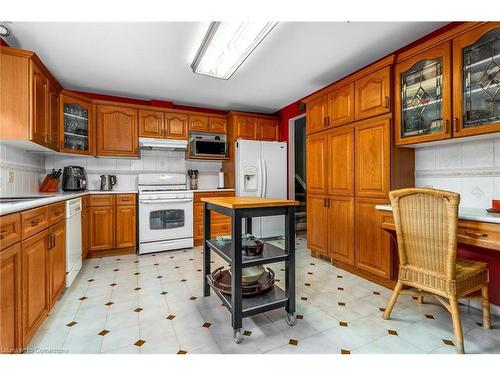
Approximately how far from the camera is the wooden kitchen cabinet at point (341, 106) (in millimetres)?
2807

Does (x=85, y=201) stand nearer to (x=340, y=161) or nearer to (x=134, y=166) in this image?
(x=134, y=166)

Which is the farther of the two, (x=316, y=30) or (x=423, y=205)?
(x=316, y=30)

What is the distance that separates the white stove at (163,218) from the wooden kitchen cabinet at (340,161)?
2.17 metres

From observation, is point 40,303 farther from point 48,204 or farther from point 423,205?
point 423,205

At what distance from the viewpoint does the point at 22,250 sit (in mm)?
1432

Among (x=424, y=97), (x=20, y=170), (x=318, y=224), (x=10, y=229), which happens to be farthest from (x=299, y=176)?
(x=10, y=229)

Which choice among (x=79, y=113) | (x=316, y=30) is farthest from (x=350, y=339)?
(x=79, y=113)

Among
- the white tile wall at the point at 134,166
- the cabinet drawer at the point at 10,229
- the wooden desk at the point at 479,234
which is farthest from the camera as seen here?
the white tile wall at the point at 134,166

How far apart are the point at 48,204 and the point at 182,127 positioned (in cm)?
259

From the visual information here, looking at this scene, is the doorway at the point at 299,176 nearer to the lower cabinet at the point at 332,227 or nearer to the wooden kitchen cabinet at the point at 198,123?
the lower cabinet at the point at 332,227

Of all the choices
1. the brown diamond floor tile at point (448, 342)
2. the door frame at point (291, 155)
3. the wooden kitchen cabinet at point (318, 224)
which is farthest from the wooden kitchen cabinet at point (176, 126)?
the brown diamond floor tile at point (448, 342)

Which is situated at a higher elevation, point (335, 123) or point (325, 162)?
point (335, 123)

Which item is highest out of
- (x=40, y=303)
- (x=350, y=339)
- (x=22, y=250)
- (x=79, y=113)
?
(x=79, y=113)
